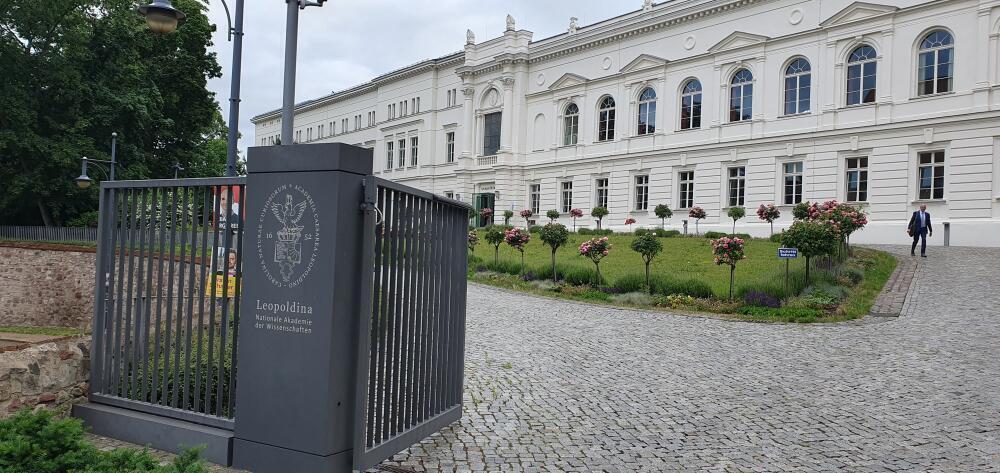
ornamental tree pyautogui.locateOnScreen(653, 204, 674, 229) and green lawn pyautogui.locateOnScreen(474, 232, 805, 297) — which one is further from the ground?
ornamental tree pyautogui.locateOnScreen(653, 204, 674, 229)

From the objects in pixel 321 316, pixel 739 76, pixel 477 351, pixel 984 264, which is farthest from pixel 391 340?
pixel 739 76

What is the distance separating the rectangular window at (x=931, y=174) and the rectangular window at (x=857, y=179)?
7.70 feet

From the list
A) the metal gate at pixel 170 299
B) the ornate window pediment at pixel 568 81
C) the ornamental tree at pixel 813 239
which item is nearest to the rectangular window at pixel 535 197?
the ornate window pediment at pixel 568 81

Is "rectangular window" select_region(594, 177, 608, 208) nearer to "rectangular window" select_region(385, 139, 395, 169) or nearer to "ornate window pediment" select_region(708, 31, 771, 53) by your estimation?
"ornate window pediment" select_region(708, 31, 771, 53)

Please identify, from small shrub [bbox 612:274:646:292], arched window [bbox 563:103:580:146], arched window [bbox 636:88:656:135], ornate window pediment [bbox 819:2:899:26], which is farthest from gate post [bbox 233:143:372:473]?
arched window [bbox 563:103:580:146]

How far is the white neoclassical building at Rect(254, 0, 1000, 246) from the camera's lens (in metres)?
30.8

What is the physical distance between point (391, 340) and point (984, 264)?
22.6 m

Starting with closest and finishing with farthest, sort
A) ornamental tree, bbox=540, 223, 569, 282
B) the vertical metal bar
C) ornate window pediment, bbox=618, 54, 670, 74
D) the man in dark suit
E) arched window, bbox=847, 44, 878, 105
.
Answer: the vertical metal bar < ornamental tree, bbox=540, 223, 569, 282 < the man in dark suit < arched window, bbox=847, 44, 878, 105 < ornate window pediment, bbox=618, 54, 670, 74

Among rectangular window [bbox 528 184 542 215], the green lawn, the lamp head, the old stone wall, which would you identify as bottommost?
the old stone wall

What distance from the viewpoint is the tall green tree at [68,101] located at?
29.2 meters

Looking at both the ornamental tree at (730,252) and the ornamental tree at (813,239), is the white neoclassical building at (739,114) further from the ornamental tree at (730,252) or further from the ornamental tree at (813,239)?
the ornamental tree at (730,252)

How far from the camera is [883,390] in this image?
8.44 m

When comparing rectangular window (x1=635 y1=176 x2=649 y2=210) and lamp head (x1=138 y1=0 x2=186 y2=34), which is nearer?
lamp head (x1=138 y1=0 x2=186 y2=34)

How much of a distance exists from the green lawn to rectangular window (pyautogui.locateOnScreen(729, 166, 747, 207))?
8.94 meters
